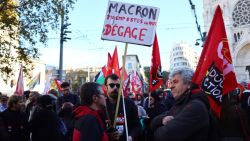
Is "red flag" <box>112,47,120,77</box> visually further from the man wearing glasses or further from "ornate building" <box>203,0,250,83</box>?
"ornate building" <box>203,0,250,83</box>

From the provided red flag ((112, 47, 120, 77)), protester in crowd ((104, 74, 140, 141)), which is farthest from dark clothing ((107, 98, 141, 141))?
red flag ((112, 47, 120, 77))

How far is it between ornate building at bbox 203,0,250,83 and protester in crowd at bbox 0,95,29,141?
166 feet

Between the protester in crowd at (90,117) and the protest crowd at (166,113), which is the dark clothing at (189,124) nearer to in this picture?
the protest crowd at (166,113)

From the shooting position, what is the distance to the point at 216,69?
4.40 metres

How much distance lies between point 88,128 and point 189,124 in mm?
996

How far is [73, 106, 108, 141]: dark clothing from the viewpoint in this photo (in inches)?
112

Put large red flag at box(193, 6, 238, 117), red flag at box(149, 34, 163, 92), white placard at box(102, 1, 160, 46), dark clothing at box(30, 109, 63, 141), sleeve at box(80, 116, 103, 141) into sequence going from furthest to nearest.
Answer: red flag at box(149, 34, 163, 92)
dark clothing at box(30, 109, 63, 141)
white placard at box(102, 1, 160, 46)
large red flag at box(193, 6, 238, 117)
sleeve at box(80, 116, 103, 141)

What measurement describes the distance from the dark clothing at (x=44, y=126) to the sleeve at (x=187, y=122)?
10.3 ft

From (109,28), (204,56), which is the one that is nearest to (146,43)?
(109,28)

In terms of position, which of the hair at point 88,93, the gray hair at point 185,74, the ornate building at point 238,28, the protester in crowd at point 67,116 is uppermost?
the ornate building at point 238,28

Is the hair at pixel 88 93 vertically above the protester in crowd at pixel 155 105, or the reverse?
the hair at pixel 88 93

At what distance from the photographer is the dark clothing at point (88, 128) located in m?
2.83

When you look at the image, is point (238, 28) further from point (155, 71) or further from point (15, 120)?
point (15, 120)

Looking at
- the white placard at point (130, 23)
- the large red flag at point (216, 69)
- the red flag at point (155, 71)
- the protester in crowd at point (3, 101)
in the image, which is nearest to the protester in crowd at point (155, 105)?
the red flag at point (155, 71)
